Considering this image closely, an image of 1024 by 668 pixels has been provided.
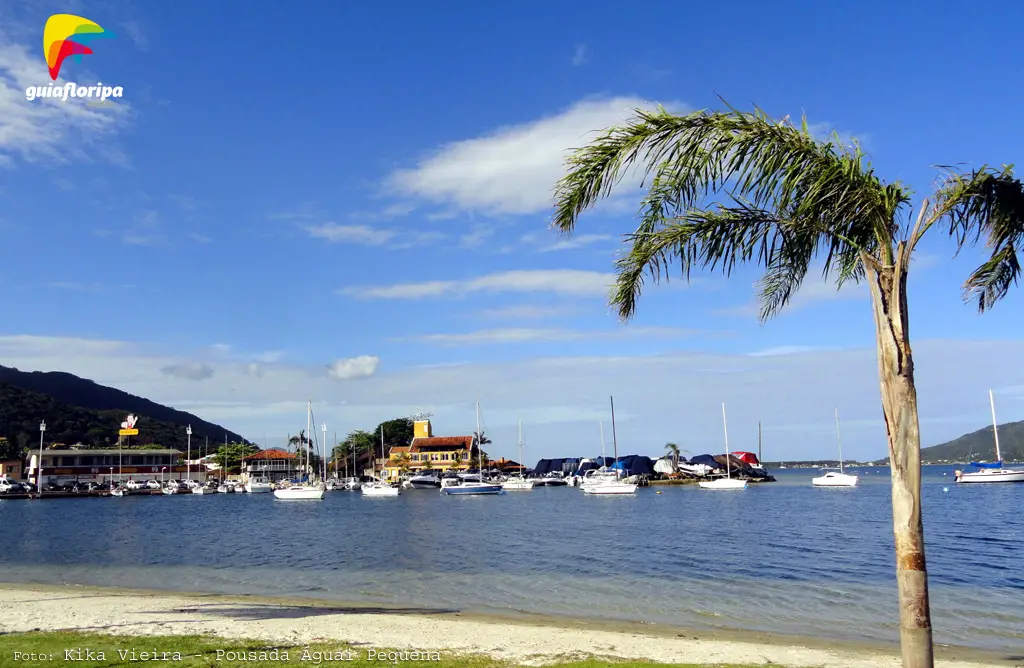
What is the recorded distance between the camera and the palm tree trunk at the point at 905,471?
7395 millimetres

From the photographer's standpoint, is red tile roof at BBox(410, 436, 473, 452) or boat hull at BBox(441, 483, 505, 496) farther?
red tile roof at BBox(410, 436, 473, 452)

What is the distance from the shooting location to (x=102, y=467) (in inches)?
5901

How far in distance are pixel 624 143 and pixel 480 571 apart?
92.4 ft

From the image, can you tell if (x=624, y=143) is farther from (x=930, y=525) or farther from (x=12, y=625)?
(x=930, y=525)

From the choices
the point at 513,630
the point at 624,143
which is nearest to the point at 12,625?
the point at 513,630

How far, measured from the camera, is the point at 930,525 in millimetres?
54094

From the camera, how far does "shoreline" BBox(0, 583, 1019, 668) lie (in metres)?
15.9

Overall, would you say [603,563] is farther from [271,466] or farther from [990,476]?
[271,466]

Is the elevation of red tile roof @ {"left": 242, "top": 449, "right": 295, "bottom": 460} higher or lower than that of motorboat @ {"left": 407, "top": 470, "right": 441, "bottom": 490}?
higher

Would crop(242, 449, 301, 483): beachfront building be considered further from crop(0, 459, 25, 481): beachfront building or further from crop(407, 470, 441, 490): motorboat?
crop(0, 459, 25, 481): beachfront building

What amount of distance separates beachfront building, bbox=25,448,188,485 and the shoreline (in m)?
139

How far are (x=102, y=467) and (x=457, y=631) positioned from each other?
502 ft

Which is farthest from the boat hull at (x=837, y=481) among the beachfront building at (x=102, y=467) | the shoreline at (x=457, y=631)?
the beachfront building at (x=102, y=467)

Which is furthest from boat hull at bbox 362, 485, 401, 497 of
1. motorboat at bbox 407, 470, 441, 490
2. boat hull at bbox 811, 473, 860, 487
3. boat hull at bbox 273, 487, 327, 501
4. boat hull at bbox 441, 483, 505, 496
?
boat hull at bbox 811, 473, 860, 487
